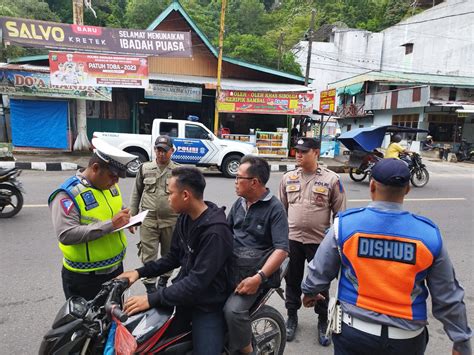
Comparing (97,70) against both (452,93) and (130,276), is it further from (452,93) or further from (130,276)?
(452,93)

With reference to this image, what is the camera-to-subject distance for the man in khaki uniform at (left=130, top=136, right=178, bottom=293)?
143 inches

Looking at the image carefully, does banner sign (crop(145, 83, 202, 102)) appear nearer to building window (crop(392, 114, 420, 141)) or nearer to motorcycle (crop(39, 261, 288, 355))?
motorcycle (crop(39, 261, 288, 355))

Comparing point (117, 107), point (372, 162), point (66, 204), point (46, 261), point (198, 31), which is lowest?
point (46, 261)

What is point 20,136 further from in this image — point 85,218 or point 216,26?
point 216,26

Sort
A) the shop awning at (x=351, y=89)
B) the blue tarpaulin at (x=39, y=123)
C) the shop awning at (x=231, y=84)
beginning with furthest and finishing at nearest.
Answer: the shop awning at (x=351, y=89) → the shop awning at (x=231, y=84) → the blue tarpaulin at (x=39, y=123)

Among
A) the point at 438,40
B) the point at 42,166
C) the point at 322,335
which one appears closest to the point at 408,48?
the point at 438,40

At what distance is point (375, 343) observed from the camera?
1.65 metres

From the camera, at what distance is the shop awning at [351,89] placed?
28422 millimetres

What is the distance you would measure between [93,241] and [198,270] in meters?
0.76

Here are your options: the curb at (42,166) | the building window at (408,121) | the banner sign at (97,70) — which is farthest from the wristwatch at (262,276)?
the building window at (408,121)

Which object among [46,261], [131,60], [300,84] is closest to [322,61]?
[300,84]

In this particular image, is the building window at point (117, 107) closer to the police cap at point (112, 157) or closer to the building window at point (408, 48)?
the police cap at point (112, 157)

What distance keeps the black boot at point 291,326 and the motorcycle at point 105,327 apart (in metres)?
1.10

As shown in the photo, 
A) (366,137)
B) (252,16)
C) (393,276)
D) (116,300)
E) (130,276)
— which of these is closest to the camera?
(393,276)
